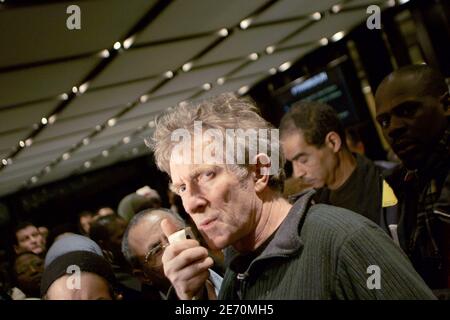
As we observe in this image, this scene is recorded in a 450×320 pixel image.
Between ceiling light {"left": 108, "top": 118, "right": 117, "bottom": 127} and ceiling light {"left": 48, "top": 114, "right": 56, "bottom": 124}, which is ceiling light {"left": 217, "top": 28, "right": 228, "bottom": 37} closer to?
ceiling light {"left": 48, "top": 114, "right": 56, "bottom": 124}

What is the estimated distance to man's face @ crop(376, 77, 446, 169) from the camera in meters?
1.63

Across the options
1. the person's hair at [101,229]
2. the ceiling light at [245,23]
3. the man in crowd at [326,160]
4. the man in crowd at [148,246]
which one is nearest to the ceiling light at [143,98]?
the ceiling light at [245,23]

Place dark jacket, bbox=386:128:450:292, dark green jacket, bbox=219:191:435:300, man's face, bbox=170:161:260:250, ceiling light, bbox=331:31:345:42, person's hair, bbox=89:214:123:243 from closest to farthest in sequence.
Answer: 1. dark green jacket, bbox=219:191:435:300
2. man's face, bbox=170:161:260:250
3. dark jacket, bbox=386:128:450:292
4. person's hair, bbox=89:214:123:243
5. ceiling light, bbox=331:31:345:42

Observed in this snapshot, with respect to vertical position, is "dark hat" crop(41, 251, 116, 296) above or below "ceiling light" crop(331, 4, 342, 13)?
below

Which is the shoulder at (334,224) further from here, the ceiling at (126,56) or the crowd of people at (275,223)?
the ceiling at (126,56)

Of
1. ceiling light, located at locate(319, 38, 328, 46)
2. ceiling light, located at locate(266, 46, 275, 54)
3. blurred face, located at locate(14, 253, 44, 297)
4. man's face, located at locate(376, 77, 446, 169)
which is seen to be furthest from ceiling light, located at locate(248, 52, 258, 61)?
man's face, located at locate(376, 77, 446, 169)

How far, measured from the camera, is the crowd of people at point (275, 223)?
955 mm

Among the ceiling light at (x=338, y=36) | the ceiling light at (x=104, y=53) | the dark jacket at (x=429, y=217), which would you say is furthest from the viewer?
the ceiling light at (x=338, y=36)

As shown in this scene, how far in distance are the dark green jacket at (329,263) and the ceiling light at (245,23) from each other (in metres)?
2.85

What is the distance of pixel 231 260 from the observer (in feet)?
3.83

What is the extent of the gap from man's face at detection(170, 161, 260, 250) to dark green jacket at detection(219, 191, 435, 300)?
0.09 metres

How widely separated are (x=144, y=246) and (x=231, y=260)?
2.70 feet

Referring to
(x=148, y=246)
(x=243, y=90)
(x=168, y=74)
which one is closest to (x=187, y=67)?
(x=168, y=74)

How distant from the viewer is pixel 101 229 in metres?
2.77
